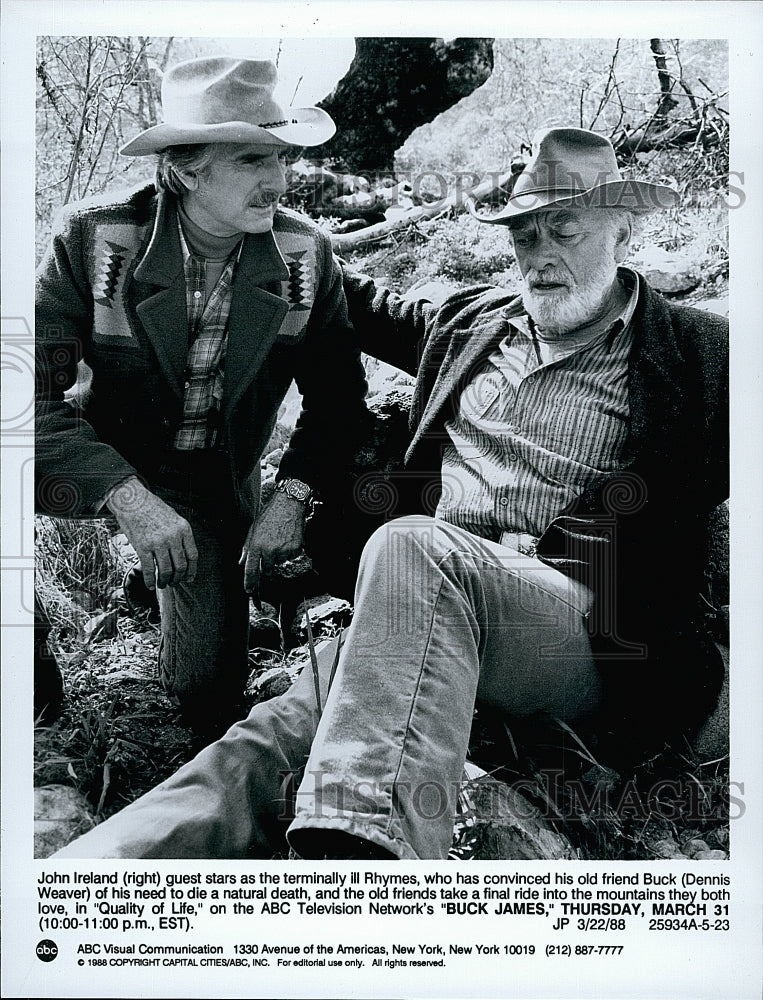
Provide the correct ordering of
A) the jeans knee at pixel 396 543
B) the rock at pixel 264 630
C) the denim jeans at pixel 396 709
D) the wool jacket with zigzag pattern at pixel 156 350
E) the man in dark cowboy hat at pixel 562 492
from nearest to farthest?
the denim jeans at pixel 396 709
the jeans knee at pixel 396 543
the man in dark cowboy hat at pixel 562 492
the wool jacket with zigzag pattern at pixel 156 350
the rock at pixel 264 630

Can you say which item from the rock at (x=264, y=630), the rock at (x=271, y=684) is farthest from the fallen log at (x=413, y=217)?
the rock at (x=271, y=684)

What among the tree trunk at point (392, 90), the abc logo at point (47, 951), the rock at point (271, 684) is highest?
the tree trunk at point (392, 90)

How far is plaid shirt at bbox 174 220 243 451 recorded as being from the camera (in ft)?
10.0

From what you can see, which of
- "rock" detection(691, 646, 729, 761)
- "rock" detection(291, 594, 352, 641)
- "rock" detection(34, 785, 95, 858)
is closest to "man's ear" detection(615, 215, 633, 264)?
"rock" detection(691, 646, 729, 761)

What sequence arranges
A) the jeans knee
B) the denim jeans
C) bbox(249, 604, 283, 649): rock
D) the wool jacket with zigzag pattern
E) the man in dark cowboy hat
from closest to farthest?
the denim jeans
the jeans knee
the man in dark cowboy hat
the wool jacket with zigzag pattern
bbox(249, 604, 283, 649): rock

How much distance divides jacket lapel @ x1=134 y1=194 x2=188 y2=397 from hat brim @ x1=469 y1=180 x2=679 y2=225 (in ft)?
2.87

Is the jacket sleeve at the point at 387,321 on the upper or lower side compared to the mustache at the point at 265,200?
lower

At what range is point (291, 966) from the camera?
2943 millimetres

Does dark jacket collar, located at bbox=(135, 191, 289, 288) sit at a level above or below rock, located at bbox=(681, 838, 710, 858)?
above

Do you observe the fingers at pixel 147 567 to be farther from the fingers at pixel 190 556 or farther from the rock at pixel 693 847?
the rock at pixel 693 847

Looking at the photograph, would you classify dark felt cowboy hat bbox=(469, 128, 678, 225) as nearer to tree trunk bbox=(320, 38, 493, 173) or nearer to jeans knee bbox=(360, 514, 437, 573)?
tree trunk bbox=(320, 38, 493, 173)

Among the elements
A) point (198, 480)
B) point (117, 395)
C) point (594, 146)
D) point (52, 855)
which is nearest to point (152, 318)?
point (117, 395)

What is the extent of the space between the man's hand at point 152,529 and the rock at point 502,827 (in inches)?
40.5

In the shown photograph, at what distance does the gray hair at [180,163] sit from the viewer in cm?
298
